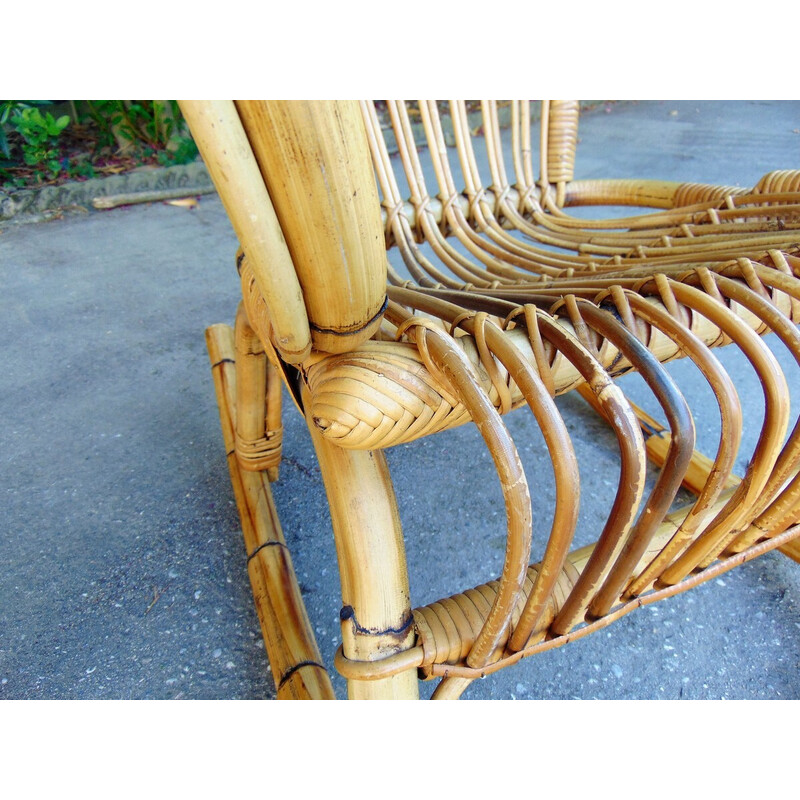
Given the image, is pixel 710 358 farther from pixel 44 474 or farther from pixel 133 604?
pixel 44 474

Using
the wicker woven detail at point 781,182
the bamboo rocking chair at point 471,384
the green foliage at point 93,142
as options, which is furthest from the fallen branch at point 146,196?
the wicker woven detail at point 781,182

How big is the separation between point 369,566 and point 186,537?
0.61 m

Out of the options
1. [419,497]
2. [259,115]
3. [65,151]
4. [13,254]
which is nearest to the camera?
[259,115]

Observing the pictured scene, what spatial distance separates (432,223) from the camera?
1133 mm

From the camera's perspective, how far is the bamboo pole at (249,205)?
326 mm

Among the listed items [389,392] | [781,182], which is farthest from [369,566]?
[781,182]

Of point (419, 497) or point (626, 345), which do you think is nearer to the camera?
point (626, 345)

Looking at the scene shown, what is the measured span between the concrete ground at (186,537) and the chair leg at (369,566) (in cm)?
36

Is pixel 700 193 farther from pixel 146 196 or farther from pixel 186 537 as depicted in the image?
pixel 146 196

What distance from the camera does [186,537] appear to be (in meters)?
1.04

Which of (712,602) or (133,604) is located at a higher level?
(133,604)

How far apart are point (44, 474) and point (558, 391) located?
1.00 m
